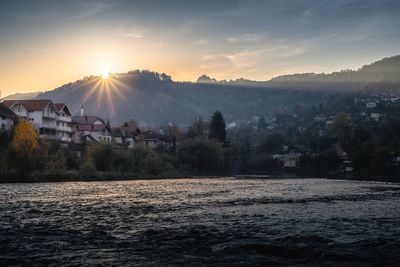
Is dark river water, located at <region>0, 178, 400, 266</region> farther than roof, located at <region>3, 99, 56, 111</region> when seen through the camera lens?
No

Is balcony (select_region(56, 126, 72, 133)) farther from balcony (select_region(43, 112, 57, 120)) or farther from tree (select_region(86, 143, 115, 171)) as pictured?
tree (select_region(86, 143, 115, 171))

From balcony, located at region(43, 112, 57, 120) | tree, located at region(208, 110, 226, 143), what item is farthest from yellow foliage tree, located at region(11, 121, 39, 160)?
tree, located at region(208, 110, 226, 143)

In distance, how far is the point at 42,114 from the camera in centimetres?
11831

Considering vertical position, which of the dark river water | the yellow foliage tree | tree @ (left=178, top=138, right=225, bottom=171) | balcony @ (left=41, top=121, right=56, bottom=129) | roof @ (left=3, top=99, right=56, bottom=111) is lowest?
the dark river water

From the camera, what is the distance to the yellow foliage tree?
86625 millimetres

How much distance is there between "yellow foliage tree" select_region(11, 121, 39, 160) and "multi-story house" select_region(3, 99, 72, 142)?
82.4 ft

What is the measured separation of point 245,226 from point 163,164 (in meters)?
83.7

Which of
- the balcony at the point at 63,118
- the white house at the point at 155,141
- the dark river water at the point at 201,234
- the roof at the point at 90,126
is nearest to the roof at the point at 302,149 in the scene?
the white house at the point at 155,141

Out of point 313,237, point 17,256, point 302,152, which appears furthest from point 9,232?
point 302,152

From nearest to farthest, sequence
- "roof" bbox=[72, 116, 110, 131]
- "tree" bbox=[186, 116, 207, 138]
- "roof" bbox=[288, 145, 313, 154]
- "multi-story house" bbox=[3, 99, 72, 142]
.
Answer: "multi-story house" bbox=[3, 99, 72, 142], "roof" bbox=[72, 116, 110, 131], "tree" bbox=[186, 116, 207, 138], "roof" bbox=[288, 145, 313, 154]

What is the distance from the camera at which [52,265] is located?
17.4 m

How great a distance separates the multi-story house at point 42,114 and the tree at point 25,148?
2530 cm

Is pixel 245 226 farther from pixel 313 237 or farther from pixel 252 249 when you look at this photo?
pixel 252 249

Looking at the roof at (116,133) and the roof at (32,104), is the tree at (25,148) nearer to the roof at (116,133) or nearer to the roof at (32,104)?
the roof at (32,104)
